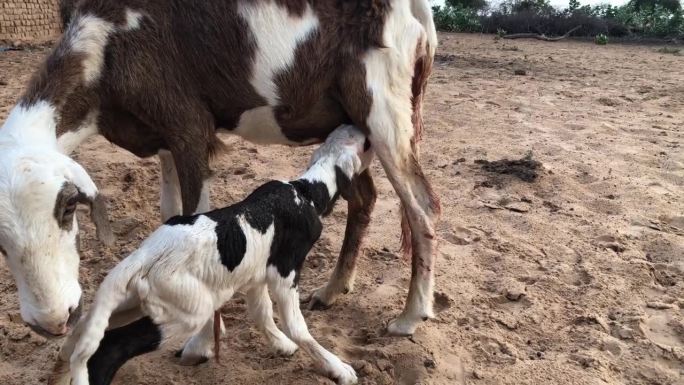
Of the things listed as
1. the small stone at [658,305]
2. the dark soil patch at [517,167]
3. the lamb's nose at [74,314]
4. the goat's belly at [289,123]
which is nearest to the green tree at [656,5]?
the dark soil patch at [517,167]

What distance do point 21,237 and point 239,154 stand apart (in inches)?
165

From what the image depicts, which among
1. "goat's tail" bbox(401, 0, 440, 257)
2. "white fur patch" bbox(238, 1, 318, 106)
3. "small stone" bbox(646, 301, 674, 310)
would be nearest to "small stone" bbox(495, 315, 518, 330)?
"goat's tail" bbox(401, 0, 440, 257)

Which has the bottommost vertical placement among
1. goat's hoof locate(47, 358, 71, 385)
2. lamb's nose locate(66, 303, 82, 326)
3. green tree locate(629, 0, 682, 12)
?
A: goat's hoof locate(47, 358, 71, 385)

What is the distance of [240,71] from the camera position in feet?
10.9

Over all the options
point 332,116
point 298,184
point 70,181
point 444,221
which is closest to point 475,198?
point 444,221

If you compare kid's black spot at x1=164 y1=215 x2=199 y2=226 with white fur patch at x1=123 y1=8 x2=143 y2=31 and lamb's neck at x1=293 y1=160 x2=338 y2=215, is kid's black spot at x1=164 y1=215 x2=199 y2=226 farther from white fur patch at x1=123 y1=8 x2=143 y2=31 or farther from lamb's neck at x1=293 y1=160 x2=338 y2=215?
white fur patch at x1=123 y1=8 x2=143 y2=31

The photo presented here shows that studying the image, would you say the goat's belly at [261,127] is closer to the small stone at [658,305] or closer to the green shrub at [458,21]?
the small stone at [658,305]

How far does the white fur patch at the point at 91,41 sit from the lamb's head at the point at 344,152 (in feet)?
4.07

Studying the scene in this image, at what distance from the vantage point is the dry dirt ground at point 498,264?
10.9 feet

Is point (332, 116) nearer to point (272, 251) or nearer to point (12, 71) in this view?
point (272, 251)

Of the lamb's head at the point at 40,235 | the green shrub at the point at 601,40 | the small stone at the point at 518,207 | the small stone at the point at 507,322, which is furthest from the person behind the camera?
the green shrub at the point at 601,40

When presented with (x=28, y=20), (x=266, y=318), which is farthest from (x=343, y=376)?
(x=28, y=20)

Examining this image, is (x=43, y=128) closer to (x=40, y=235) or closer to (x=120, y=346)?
(x=40, y=235)

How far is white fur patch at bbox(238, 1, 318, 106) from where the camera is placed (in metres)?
Result: 3.33
